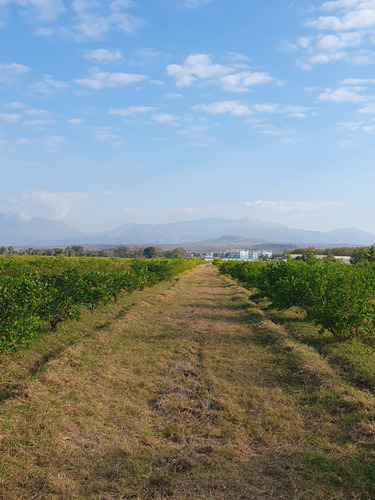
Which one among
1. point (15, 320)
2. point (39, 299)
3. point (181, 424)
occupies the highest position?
point (39, 299)

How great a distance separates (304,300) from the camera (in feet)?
37.5

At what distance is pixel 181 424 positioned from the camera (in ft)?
17.9

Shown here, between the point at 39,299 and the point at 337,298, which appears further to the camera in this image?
the point at 337,298

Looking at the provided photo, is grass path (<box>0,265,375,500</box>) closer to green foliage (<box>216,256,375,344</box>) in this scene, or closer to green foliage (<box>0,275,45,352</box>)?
green foliage (<box>0,275,45,352</box>)

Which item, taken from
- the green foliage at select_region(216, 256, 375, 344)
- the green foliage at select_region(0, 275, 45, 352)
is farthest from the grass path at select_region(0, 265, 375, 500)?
the green foliage at select_region(216, 256, 375, 344)

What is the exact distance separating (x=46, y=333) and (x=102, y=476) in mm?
6954

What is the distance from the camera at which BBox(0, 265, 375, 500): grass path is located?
3.99 meters

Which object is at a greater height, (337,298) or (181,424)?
(337,298)

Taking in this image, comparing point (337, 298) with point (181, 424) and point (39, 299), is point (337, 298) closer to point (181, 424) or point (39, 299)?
point (181, 424)

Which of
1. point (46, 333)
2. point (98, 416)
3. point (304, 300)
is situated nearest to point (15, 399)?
point (98, 416)

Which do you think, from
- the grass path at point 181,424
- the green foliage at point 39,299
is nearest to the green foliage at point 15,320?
the green foliage at point 39,299

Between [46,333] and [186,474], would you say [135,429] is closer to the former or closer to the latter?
[186,474]

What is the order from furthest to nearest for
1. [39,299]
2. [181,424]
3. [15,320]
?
[39,299], [15,320], [181,424]

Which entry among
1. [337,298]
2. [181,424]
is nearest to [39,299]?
[181,424]
